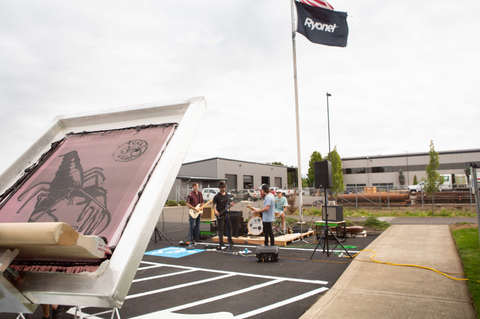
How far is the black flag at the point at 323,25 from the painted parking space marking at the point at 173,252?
408 inches

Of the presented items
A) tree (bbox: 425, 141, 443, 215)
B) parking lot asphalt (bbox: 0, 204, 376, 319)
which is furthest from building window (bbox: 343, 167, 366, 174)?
parking lot asphalt (bbox: 0, 204, 376, 319)

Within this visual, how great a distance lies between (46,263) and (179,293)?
3.96 m

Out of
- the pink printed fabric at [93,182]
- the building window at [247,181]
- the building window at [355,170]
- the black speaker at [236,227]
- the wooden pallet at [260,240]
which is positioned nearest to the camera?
the pink printed fabric at [93,182]

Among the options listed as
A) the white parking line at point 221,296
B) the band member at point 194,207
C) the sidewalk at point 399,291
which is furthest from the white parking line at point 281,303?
the band member at point 194,207

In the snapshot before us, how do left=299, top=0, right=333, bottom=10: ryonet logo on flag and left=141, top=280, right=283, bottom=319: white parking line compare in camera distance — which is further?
left=299, top=0, right=333, bottom=10: ryonet logo on flag

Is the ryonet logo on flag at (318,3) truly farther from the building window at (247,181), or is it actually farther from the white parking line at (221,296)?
the building window at (247,181)

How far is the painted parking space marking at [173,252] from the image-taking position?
8.21 metres

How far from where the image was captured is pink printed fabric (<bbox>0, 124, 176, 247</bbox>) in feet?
5.02

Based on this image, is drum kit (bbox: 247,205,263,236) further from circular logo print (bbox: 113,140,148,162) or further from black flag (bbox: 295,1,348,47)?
circular logo print (bbox: 113,140,148,162)

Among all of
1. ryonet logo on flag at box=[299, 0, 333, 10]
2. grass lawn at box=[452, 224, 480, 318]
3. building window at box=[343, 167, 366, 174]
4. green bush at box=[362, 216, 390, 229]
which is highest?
ryonet logo on flag at box=[299, 0, 333, 10]

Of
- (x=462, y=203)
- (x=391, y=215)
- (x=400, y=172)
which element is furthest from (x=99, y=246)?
(x=400, y=172)

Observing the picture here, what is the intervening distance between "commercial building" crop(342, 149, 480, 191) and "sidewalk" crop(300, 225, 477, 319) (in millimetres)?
47635

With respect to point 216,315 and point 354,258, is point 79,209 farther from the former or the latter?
point 354,258

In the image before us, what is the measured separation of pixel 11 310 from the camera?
1260mm
